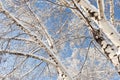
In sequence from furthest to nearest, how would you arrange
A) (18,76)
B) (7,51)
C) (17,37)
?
(18,76), (17,37), (7,51)

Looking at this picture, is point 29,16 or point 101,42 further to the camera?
point 29,16

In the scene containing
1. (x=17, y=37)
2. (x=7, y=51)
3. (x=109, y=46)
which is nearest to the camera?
(x=109, y=46)

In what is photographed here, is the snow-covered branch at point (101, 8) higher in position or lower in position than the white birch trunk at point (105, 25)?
higher

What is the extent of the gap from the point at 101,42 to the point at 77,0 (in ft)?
2.43

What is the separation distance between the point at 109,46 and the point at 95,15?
0.51 meters

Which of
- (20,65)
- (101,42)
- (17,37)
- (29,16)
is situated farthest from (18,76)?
(101,42)

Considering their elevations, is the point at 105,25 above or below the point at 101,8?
below

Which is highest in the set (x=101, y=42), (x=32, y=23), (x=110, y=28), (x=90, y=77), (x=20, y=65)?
(x=110, y=28)

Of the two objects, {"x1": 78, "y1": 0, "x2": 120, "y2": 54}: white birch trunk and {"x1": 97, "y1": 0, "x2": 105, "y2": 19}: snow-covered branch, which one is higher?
{"x1": 97, "y1": 0, "x2": 105, "y2": 19}: snow-covered branch

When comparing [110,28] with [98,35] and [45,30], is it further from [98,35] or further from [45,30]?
[45,30]

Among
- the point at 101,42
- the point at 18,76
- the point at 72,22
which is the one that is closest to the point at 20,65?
the point at 18,76

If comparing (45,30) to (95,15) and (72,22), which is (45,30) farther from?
(95,15)

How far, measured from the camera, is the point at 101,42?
4.71 meters

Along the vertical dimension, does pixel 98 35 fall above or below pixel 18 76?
above
